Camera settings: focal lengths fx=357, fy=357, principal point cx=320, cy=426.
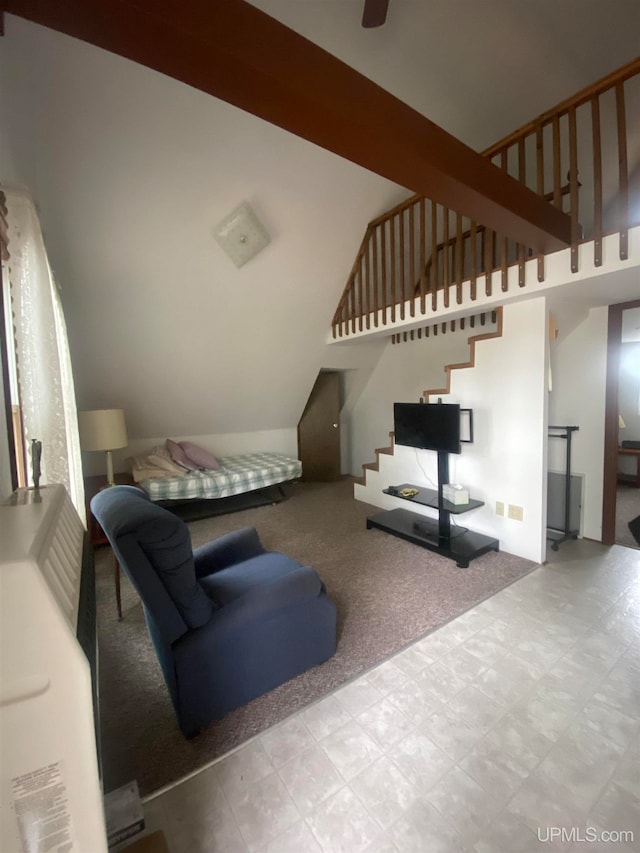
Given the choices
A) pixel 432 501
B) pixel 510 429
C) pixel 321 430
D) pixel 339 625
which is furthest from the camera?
pixel 321 430

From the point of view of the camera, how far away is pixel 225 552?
2217 millimetres

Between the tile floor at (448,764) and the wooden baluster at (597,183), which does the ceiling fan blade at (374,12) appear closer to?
the wooden baluster at (597,183)

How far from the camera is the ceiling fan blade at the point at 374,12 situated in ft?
5.74

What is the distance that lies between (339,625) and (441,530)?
132cm

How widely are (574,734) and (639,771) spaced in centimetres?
20

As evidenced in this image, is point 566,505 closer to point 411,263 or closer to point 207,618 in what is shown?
point 411,263

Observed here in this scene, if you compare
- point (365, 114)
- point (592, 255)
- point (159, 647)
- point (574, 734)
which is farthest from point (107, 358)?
point (574, 734)

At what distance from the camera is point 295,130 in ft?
4.39

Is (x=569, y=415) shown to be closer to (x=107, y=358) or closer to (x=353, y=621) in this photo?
(x=353, y=621)

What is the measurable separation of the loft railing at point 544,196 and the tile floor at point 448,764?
2281 mm

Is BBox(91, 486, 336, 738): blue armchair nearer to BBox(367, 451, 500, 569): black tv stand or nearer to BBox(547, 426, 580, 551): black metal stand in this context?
BBox(367, 451, 500, 569): black tv stand

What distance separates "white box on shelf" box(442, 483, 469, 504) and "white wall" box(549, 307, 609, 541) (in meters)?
1.11

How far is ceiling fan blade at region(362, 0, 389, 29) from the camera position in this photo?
1.75 metres

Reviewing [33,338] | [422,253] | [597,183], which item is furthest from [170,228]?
[597,183]
